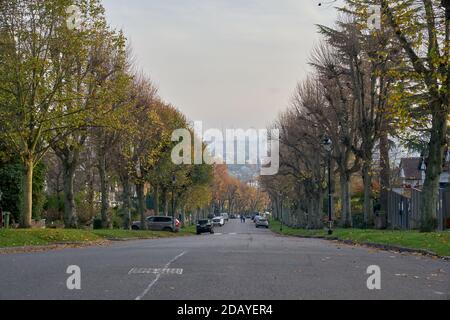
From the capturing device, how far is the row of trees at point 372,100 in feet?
75.7

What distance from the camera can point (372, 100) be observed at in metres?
39.9

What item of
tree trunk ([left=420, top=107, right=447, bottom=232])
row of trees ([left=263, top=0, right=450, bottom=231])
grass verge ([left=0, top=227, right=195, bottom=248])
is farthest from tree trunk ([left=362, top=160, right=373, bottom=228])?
grass verge ([left=0, top=227, right=195, bottom=248])

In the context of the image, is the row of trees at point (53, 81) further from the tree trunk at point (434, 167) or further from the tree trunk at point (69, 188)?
the tree trunk at point (434, 167)

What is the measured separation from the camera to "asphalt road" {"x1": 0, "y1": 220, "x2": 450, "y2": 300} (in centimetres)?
1096

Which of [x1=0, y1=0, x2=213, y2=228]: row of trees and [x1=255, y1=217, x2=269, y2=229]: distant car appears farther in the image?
[x1=255, y1=217, x2=269, y2=229]: distant car

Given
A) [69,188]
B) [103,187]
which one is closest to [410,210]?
[103,187]

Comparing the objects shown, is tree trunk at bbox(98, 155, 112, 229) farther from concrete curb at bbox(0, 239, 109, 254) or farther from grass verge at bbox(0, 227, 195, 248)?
concrete curb at bbox(0, 239, 109, 254)

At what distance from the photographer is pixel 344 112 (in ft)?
147

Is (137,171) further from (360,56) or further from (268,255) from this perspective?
(268,255)

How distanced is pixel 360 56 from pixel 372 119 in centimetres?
379

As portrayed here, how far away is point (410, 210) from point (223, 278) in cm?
3560

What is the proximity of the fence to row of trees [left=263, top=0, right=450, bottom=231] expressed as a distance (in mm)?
1672

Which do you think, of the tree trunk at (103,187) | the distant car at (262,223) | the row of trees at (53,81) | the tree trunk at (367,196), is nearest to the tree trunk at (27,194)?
the row of trees at (53,81)
